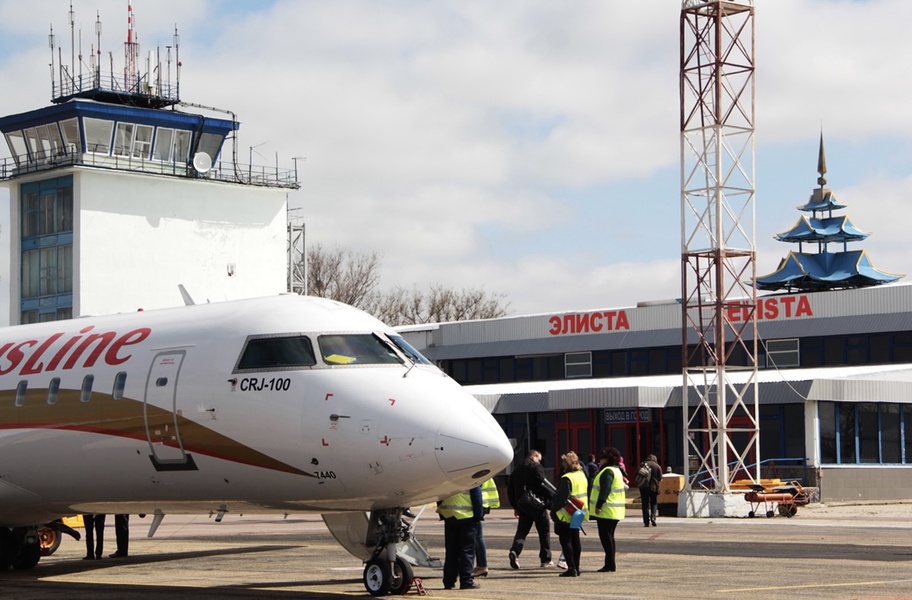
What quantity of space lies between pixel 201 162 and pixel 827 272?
103 ft

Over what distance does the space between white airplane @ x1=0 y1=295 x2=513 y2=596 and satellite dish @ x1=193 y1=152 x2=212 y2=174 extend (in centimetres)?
4864

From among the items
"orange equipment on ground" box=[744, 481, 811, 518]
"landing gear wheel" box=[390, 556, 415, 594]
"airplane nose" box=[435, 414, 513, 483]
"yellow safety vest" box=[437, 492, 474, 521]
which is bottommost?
"orange equipment on ground" box=[744, 481, 811, 518]

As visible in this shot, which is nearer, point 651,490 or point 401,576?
point 401,576

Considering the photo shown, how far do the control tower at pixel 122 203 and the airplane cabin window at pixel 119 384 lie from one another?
47.6 m

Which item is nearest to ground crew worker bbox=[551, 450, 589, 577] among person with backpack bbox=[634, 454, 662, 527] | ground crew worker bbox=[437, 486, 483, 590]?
ground crew worker bbox=[437, 486, 483, 590]

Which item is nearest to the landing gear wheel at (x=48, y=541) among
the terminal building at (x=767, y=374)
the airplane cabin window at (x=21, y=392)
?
the airplane cabin window at (x=21, y=392)

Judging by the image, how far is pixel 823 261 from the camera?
68625mm

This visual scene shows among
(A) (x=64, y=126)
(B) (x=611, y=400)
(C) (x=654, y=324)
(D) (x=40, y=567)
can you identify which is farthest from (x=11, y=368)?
(A) (x=64, y=126)

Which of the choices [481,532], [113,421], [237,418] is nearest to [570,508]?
[481,532]

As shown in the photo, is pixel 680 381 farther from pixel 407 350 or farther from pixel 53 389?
pixel 407 350

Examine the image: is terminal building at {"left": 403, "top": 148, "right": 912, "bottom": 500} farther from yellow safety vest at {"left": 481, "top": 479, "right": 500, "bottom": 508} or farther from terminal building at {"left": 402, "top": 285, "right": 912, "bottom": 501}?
yellow safety vest at {"left": 481, "top": 479, "right": 500, "bottom": 508}

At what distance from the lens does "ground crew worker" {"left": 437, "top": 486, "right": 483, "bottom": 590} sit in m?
19.7

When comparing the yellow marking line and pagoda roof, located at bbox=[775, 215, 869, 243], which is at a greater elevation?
pagoda roof, located at bbox=[775, 215, 869, 243]

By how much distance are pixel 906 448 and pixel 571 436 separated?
503 inches
